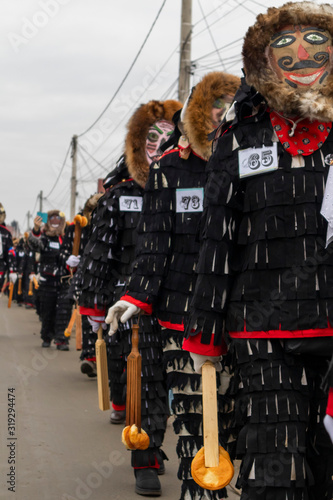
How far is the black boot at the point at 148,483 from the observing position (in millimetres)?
4883

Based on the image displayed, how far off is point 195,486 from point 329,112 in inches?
77.3

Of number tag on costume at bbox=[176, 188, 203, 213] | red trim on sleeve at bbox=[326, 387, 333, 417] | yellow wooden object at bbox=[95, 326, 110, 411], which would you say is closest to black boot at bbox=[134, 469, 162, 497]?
yellow wooden object at bbox=[95, 326, 110, 411]

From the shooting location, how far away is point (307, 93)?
3.11 meters

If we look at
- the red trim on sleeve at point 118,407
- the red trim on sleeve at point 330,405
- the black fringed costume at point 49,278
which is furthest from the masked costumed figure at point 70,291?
the red trim on sleeve at point 330,405

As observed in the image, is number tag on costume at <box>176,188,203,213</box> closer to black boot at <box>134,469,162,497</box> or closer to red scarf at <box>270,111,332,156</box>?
red scarf at <box>270,111,332,156</box>

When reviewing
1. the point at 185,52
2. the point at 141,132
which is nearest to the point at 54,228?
the point at 185,52

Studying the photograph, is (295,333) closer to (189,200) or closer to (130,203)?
(189,200)

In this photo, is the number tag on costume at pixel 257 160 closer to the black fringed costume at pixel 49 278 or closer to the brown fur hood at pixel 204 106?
the brown fur hood at pixel 204 106

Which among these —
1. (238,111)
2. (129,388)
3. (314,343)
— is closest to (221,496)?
(129,388)

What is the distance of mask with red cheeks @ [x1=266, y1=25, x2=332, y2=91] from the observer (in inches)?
126

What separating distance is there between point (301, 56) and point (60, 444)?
395cm

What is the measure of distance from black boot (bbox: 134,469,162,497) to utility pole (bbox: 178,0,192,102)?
31.6 ft

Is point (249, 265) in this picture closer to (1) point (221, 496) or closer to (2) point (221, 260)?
(2) point (221, 260)

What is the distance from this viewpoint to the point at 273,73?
319cm
